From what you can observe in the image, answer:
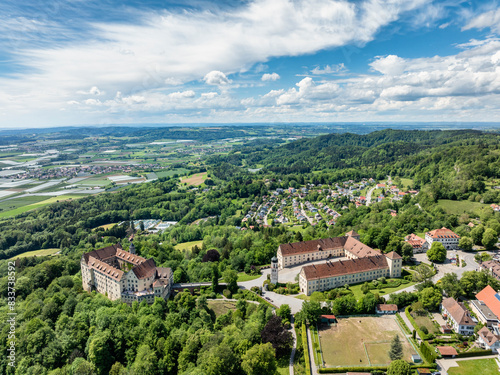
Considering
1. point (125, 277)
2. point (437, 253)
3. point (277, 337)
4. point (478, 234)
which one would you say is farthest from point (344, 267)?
point (125, 277)

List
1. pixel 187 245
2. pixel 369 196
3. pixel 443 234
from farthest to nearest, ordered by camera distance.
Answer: pixel 369 196
pixel 187 245
pixel 443 234

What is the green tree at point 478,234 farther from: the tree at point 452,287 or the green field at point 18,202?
the green field at point 18,202

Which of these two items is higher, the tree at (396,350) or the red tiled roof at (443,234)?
the red tiled roof at (443,234)

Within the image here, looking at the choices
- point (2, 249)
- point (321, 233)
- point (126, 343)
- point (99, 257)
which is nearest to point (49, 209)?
point (2, 249)

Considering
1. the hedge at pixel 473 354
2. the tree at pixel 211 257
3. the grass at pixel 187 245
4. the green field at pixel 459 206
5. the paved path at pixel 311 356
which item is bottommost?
the grass at pixel 187 245

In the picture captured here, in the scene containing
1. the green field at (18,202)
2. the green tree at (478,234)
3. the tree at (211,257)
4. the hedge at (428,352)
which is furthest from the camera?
the green field at (18,202)

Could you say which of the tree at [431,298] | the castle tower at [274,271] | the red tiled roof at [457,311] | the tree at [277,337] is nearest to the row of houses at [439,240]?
the tree at [431,298]

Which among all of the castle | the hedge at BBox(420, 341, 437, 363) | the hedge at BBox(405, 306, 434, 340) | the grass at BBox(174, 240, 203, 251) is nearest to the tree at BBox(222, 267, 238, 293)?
the castle

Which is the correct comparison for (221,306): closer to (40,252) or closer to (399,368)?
(399,368)

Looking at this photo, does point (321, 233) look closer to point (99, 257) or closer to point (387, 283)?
point (387, 283)
